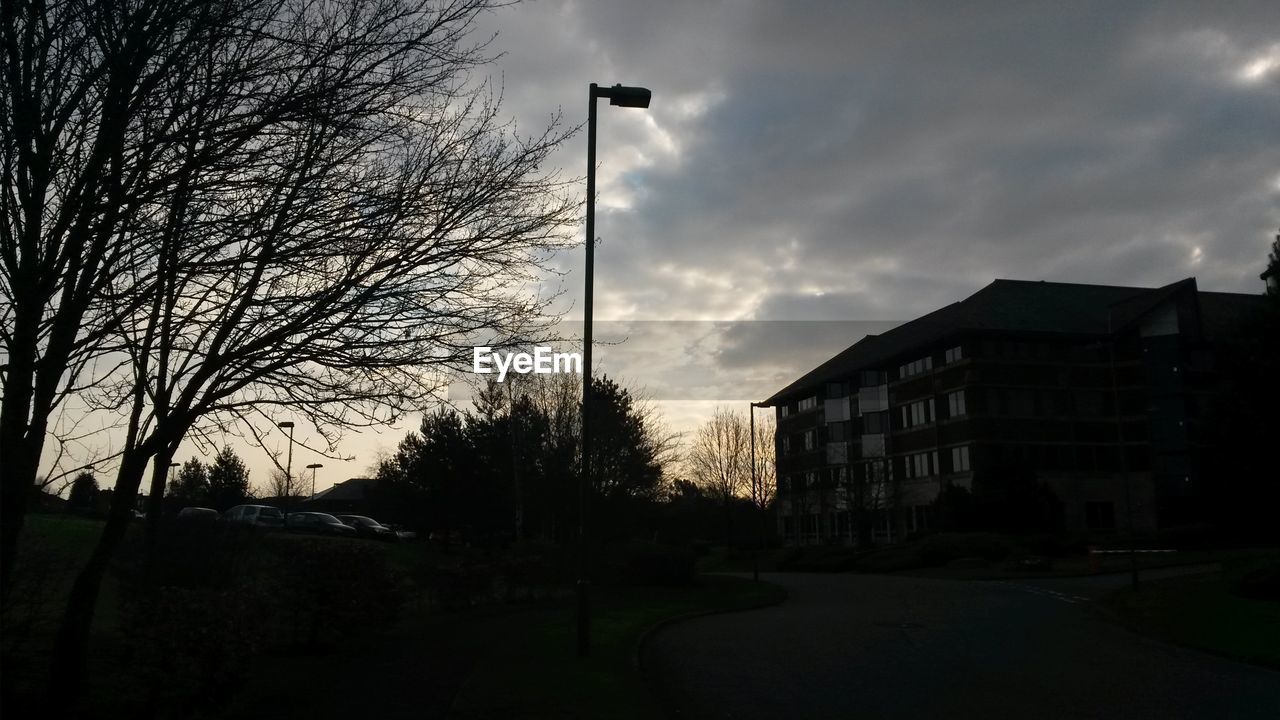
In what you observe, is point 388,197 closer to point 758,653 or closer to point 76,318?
point 76,318

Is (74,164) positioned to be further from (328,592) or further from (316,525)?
(316,525)

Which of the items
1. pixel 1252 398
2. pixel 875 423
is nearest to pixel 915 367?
pixel 875 423

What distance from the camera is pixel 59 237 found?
26.0ft

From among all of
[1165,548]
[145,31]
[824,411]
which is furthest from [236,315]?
[824,411]

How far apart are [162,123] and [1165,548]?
46800 millimetres

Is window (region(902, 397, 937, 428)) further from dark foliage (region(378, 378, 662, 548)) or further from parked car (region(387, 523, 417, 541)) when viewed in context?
parked car (region(387, 523, 417, 541))

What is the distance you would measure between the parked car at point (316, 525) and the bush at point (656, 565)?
1724 cm

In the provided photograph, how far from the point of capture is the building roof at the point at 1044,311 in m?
61.6

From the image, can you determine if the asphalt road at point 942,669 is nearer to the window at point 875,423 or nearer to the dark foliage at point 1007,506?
the dark foliage at point 1007,506

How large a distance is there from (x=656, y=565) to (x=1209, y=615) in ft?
53.5

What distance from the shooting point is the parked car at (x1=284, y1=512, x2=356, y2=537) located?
41.9 m

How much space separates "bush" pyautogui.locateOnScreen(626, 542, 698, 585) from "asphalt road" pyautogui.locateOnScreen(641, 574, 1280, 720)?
28.1ft

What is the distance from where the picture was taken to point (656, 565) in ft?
102

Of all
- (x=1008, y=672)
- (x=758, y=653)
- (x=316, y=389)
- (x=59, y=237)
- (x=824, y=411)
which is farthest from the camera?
(x=824, y=411)
